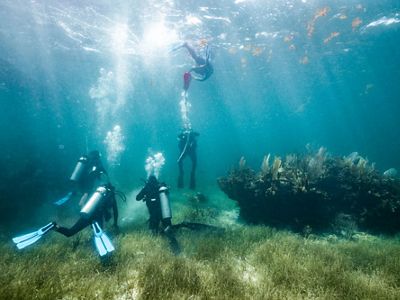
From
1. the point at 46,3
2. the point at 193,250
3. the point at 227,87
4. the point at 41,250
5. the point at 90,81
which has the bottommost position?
the point at 193,250

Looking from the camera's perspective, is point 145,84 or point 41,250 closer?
point 41,250

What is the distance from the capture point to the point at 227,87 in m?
42.5

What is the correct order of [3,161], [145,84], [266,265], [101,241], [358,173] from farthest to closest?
[145,84]
[3,161]
[358,173]
[101,241]
[266,265]

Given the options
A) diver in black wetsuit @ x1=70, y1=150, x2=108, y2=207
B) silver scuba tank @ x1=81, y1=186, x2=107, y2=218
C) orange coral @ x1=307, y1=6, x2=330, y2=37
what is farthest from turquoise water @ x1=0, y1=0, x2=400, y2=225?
silver scuba tank @ x1=81, y1=186, x2=107, y2=218

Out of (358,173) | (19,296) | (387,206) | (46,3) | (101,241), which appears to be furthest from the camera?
(46,3)

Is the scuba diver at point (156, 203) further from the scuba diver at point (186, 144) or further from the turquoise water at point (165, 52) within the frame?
the turquoise water at point (165, 52)

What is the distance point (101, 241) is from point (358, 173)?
30.9ft

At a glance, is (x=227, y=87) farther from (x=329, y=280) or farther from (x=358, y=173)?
(x=329, y=280)

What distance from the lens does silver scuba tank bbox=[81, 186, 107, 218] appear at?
7.50m

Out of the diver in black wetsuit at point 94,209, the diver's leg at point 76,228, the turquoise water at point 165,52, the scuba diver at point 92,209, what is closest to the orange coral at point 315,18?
the turquoise water at point 165,52

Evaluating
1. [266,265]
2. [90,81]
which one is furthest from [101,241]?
[90,81]

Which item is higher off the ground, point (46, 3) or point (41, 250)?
point (46, 3)

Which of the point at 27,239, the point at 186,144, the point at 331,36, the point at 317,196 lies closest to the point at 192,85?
the point at 331,36

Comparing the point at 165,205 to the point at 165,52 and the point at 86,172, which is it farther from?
the point at 165,52
